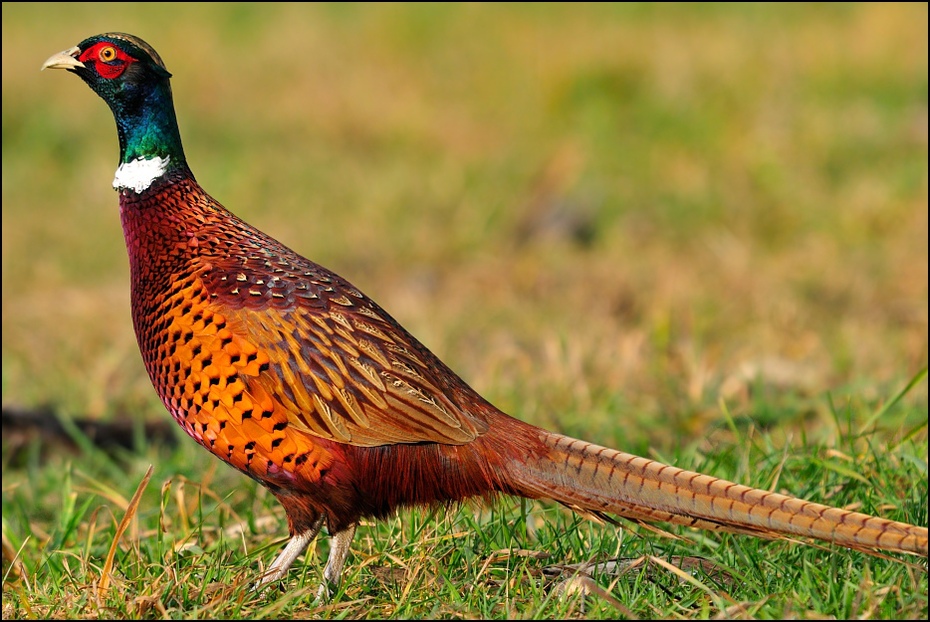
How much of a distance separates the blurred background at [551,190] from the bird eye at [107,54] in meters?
2.08

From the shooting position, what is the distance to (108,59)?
314 cm

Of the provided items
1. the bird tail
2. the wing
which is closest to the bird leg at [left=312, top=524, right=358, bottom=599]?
the wing

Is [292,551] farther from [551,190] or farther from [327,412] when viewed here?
[551,190]

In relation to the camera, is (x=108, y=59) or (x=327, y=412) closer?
(x=327, y=412)

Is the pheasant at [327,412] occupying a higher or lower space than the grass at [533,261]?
higher

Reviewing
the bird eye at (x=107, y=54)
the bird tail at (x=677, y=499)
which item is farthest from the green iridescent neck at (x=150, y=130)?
the bird tail at (x=677, y=499)

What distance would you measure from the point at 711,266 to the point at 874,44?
158 inches

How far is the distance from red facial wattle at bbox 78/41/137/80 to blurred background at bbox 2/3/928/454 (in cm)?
204

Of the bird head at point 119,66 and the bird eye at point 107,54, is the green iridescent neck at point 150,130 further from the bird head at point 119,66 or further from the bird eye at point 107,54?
the bird eye at point 107,54

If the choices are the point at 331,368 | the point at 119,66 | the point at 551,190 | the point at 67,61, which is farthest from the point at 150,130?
the point at 551,190

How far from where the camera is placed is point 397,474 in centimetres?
287

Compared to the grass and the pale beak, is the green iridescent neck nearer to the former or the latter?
the pale beak

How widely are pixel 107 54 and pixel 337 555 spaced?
144 centimetres

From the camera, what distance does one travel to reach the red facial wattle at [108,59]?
3143mm
